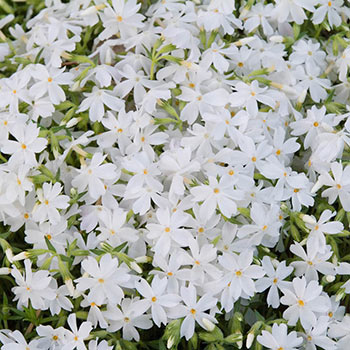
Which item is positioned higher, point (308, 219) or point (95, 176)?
point (95, 176)

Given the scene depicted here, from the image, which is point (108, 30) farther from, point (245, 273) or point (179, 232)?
point (245, 273)

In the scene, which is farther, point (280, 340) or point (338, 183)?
point (338, 183)

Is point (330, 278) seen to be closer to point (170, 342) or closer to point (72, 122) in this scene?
point (170, 342)

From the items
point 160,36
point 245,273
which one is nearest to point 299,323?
point 245,273

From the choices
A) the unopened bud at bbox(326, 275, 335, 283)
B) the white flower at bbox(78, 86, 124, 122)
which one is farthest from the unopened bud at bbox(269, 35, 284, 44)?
the unopened bud at bbox(326, 275, 335, 283)

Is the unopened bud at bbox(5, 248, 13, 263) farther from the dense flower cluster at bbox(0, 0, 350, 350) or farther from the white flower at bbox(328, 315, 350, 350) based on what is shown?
the white flower at bbox(328, 315, 350, 350)

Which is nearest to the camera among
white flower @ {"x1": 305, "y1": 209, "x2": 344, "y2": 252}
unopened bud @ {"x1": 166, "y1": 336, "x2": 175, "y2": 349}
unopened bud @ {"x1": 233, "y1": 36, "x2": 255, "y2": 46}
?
unopened bud @ {"x1": 166, "y1": 336, "x2": 175, "y2": 349}

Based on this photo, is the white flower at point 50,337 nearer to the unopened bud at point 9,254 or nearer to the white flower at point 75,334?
the white flower at point 75,334

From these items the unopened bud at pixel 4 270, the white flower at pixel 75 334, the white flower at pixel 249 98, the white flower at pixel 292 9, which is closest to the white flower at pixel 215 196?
the white flower at pixel 249 98

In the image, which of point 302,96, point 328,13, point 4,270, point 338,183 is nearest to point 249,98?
point 302,96
